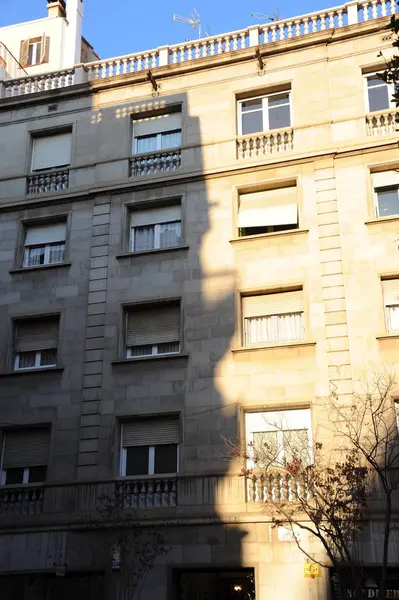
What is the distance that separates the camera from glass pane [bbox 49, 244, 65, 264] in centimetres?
2284

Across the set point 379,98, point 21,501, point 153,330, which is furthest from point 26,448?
point 379,98

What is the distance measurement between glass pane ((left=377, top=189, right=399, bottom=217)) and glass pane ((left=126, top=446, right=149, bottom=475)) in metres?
8.91

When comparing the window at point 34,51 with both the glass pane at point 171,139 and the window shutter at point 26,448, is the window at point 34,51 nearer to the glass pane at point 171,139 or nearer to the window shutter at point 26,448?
the glass pane at point 171,139

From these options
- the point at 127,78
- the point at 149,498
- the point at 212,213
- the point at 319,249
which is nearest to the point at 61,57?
the point at 127,78

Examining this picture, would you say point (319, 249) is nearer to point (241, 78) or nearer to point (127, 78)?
point (241, 78)

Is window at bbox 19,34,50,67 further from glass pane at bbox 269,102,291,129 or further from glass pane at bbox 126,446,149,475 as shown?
glass pane at bbox 126,446,149,475

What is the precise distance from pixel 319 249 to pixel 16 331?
29.4 ft

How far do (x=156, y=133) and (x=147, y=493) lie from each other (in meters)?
11.2

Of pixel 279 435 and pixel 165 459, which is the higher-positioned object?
pixel 279 435

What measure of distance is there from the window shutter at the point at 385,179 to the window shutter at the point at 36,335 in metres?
9.76

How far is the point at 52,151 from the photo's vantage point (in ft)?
80.9

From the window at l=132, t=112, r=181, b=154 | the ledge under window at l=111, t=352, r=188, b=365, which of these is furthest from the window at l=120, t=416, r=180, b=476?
the window at l=132, t=112, r=181, b=154

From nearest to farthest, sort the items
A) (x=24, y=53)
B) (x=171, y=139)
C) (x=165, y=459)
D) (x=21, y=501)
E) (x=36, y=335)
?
(x=165, y=459) → (x=21, y=501) → (x=36, y=335) → (x=171, y=139) → (x=24, y=53)

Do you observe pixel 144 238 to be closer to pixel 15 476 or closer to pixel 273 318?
pixel 273 318
